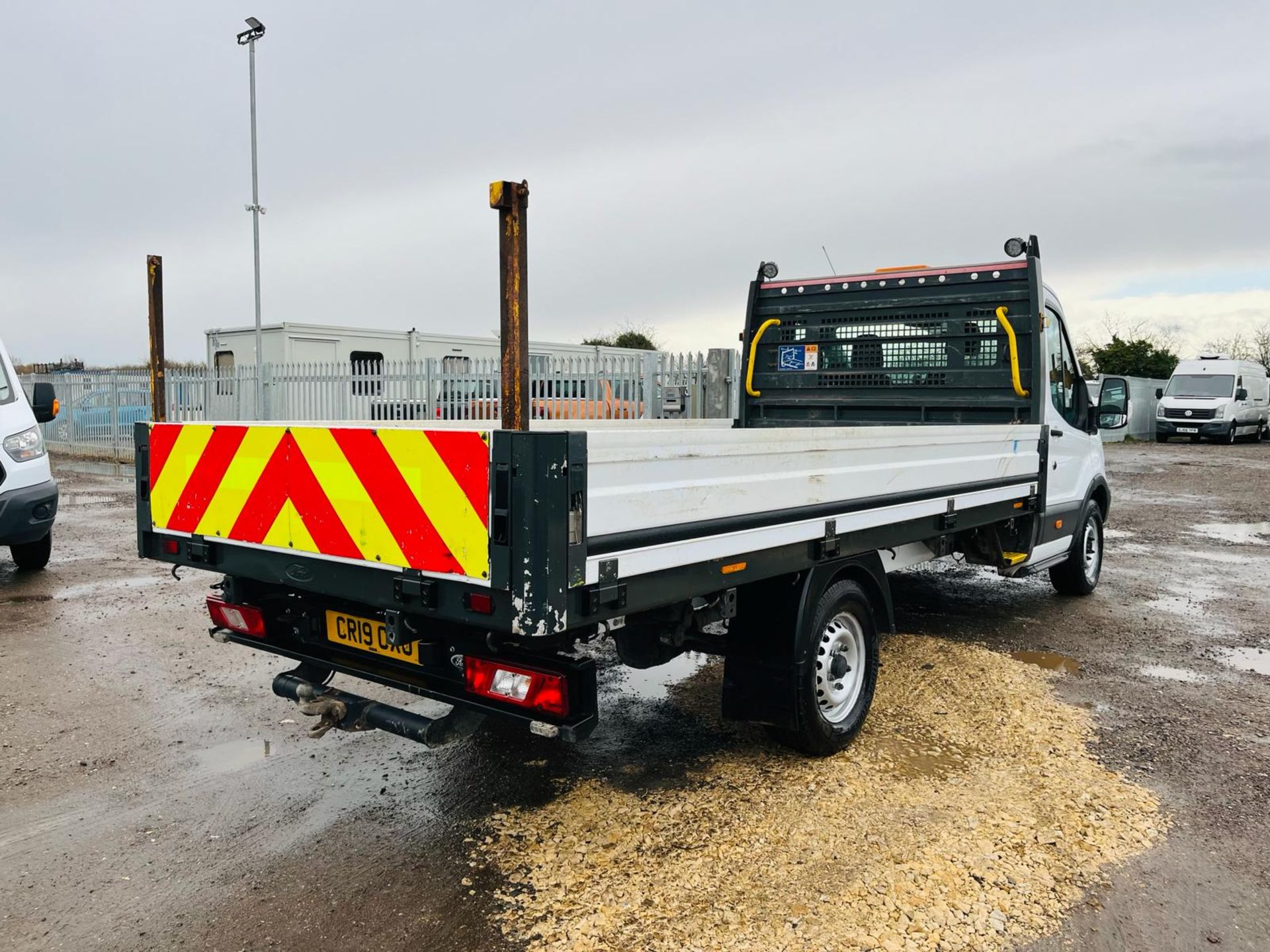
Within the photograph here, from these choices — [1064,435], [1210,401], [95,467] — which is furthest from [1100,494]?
[1210,401]

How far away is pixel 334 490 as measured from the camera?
332cm

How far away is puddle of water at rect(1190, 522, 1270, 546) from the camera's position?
11070mm

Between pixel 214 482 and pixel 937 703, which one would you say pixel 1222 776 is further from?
pixel 214 482

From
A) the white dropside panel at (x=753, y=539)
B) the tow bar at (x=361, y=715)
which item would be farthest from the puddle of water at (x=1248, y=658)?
the tow bar at (x=361, y=715)

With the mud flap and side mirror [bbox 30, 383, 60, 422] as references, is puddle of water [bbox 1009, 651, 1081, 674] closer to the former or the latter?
the mud flap

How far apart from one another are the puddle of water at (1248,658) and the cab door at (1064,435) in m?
1.24

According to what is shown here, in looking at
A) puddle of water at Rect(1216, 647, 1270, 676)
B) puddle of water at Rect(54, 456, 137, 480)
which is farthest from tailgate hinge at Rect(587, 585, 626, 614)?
puddle of water at Rect(54, 456, 137, 480)

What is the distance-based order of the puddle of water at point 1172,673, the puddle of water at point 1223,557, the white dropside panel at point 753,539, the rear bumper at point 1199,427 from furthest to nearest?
the rear bumper at point 1199,427, the puddle of water at point 1223,557, the puddle of water at point 1172,673, the white dropside panel at point 753,539

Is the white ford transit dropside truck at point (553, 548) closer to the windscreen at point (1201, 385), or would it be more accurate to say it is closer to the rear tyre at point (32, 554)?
the rear tyre at point (32, 554)

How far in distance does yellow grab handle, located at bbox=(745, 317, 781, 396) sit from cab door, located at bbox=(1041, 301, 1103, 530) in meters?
1.93

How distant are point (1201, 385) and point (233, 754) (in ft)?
99.9

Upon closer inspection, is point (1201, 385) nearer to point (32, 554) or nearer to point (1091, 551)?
point (1091, 551)

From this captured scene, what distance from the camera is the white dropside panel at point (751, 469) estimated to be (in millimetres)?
2945

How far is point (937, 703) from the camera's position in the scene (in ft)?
16.7
